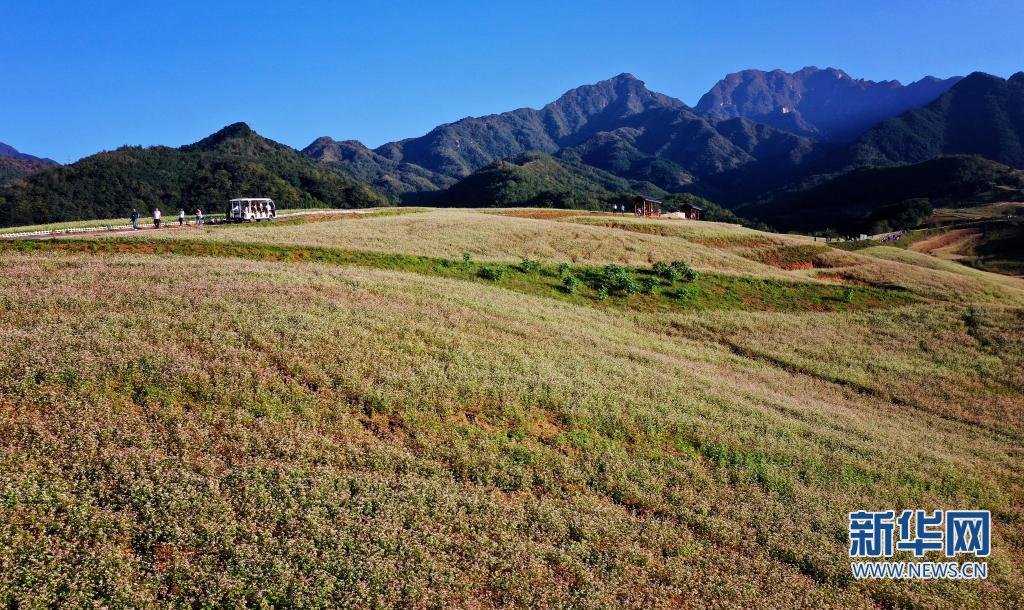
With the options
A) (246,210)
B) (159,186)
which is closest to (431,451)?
(246,210)

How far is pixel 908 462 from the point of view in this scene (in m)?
16.9

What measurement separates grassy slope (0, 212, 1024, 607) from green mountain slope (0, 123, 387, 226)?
445ft

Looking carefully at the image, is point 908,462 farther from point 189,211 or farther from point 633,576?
point 189,211

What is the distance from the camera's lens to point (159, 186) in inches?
5989

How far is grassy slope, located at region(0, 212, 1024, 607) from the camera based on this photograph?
372 inches

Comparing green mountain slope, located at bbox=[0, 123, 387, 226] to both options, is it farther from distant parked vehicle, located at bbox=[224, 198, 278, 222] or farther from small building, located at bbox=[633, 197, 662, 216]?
small building, located at bbox=[633, 197, 662, 216]

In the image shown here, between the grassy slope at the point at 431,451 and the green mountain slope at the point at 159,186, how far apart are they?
445ft

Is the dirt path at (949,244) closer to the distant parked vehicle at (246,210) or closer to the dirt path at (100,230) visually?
the dirt path at (100,230)

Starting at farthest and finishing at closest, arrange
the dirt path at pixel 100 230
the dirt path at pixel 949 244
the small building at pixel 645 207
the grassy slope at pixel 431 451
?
1. the small building at pixel 645 207
2. the dirt path at pixel 949 244
3. the dirt path at pixel 100 230
4. the grassy slope at pixel 431 451

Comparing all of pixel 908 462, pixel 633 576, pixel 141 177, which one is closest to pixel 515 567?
pixel 633 576

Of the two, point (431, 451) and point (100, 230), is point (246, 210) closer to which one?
point (100, 230)

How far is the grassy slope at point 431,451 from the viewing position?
9445 millimetres

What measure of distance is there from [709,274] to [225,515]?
42627mm

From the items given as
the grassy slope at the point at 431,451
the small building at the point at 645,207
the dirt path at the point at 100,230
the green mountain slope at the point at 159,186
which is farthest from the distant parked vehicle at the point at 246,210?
the green mountain slope at the point at 159,186
